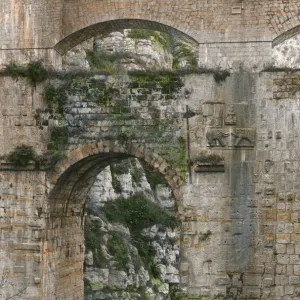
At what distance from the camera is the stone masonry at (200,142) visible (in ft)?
55.3

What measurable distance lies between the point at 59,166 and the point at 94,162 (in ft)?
2.74

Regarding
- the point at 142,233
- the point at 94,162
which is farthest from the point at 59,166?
the point at 142,233

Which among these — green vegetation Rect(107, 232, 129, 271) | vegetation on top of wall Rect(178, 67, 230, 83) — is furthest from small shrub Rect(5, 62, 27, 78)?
green vegetation Rect(107, 232, 129, 271)

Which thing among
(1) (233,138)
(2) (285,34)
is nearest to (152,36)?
(2) (285,34)

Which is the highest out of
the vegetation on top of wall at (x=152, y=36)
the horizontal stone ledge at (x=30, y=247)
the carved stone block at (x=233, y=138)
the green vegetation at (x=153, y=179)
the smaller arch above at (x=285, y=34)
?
the vegetation on top of wall at (x=152, y=36)

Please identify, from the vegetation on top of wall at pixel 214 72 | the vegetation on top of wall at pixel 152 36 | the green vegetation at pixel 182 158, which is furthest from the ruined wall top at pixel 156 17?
the vegetation on top of wall at pixel 152 36

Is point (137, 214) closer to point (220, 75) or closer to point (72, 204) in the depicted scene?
point (72, 204)

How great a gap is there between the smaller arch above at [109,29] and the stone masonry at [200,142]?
1.8 inches

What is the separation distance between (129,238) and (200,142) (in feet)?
37.0

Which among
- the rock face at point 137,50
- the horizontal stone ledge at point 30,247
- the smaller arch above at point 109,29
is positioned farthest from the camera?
the rock face at point 137,50

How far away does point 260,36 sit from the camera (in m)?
17.1

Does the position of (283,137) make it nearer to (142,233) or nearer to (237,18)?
(237,18)

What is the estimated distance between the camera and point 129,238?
91.6 feet

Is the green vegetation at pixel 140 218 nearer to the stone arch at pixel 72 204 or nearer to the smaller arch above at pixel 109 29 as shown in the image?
the stone arch at pixel 72 204
